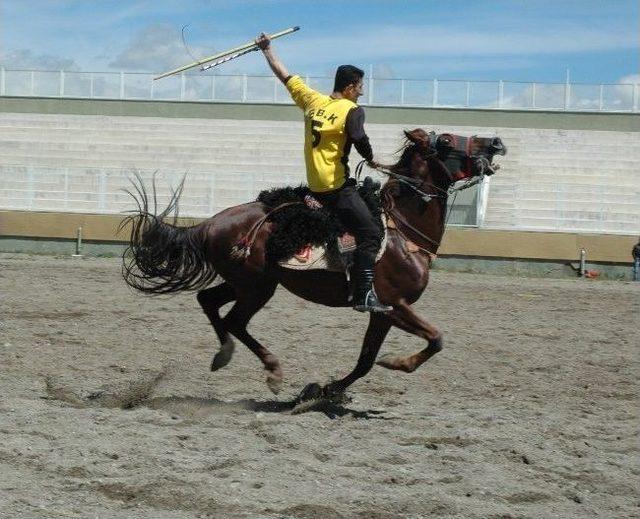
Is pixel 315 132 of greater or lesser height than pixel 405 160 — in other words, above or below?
above

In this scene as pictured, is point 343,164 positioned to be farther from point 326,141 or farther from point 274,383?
point 274,383

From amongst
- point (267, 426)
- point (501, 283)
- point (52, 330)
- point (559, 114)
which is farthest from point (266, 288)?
point (559, 114)

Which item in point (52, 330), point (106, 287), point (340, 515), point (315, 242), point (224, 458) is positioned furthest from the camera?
point (106, 287)

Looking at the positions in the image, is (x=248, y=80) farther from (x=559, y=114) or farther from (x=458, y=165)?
(x=458, y=165)

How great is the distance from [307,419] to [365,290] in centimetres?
110

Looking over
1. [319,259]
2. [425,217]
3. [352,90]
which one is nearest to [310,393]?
[319,259]

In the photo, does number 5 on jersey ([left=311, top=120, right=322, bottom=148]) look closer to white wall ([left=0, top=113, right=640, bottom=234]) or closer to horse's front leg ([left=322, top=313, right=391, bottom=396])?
horse's front leg ([left=322, top=313, right=391, bottom=396])

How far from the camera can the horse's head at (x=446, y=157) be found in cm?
873

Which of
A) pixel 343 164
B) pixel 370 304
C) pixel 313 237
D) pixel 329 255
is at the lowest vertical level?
pixel 370 304

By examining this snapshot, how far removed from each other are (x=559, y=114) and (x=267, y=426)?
28.8m

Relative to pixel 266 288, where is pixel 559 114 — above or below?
above

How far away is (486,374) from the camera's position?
33.2ft

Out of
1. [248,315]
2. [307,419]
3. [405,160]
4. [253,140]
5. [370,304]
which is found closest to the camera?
[307,419]

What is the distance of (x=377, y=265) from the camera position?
8500 millimetres
